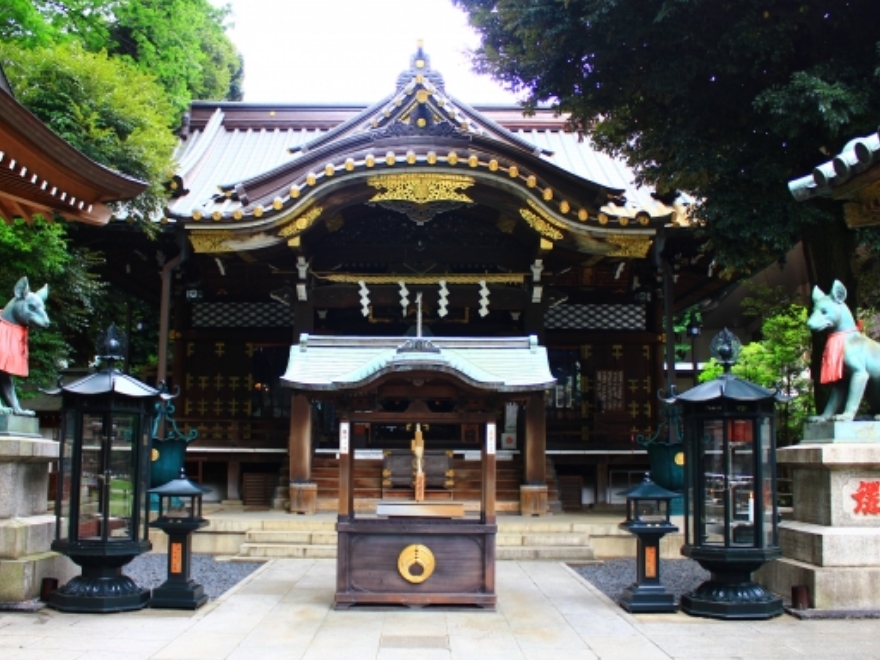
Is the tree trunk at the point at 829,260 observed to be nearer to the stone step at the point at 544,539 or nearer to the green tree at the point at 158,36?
the stone step at the point at 544,539

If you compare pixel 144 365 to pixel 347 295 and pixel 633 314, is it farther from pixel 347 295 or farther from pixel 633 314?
pixel 633 314

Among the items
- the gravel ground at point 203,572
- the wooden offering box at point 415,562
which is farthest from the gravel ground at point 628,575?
the gravel ground at point 203,572

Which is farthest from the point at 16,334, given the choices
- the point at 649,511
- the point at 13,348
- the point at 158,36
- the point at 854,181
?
the point at 158,36

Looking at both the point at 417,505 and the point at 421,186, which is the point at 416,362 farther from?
the point at 421,186

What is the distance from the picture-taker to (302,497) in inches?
553

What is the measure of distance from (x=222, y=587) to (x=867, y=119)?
9.43m

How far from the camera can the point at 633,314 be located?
1723cm

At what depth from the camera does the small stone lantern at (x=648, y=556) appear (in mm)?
8414

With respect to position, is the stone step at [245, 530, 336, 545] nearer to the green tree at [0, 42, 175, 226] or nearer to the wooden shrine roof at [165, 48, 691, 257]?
the wooden shrine roof at [165, 48, 691, 257]

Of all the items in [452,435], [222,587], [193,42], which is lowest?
[222,587]

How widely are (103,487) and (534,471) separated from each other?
7694 millimetres

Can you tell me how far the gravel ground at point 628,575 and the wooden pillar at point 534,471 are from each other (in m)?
2.24

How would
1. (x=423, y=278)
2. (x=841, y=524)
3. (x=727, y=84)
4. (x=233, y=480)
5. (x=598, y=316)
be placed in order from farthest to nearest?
1. (x=598, y=316)
2. (x=233, y=480)
3. (x=423, y=278)
4. (x=727, y=84)
5. (x=841, y=524)

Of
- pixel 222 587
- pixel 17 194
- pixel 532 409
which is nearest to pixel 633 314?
pixel 532 409
